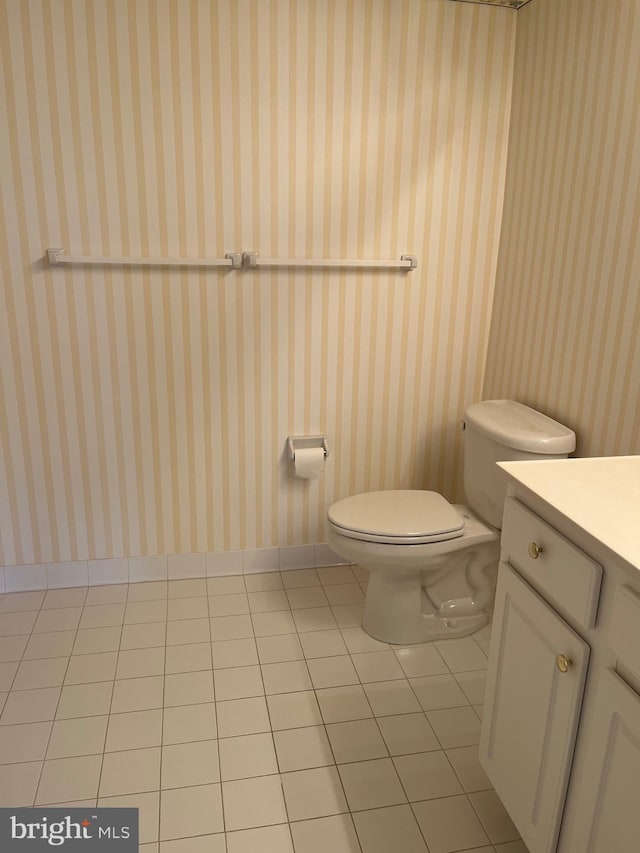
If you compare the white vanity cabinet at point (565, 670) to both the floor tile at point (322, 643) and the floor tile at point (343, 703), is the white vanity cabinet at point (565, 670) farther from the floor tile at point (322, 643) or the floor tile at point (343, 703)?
the floor tile at point (322, 643)

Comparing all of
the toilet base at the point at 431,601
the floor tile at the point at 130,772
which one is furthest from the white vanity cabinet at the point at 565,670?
the floor tile at the point at 130,772

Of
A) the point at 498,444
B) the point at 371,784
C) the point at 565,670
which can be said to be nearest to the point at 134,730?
the point at 371,784

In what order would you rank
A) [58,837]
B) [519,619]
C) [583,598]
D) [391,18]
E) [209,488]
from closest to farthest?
[583,598] < [519,619] < [58,837] < [391,18] < [209,488]

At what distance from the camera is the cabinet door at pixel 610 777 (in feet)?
3.36

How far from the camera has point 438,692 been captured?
2.01 m

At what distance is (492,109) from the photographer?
2396 mm

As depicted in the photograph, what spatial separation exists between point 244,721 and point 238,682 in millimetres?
171

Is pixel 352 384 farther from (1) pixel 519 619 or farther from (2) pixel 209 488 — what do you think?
(1) pixel 519 619

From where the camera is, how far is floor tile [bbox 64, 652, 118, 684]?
2.04 m

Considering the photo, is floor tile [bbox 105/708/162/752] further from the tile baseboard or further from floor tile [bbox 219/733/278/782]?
the tile baseboard

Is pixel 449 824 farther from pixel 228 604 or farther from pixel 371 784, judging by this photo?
pixel 228 604

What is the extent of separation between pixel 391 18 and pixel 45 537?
2.16m

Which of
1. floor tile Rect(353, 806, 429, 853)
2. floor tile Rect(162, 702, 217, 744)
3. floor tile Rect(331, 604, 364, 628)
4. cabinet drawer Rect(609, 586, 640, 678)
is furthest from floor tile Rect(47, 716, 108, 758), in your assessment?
cabinet drawer Rect(609, 586, 640, 678)

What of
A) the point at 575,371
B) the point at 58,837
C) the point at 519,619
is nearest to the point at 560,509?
the point at 519,619
